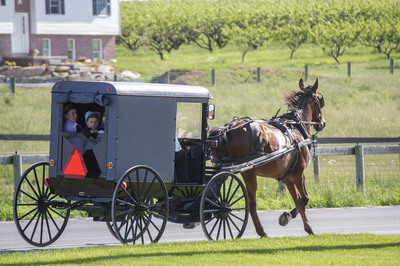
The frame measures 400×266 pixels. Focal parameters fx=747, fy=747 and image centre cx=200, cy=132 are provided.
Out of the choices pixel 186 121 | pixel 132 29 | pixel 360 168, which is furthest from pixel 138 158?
pixel 132 29

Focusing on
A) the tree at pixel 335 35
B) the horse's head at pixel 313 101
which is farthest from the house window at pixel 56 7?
the horse's head at pixel 313 101

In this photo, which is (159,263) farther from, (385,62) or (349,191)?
(385,62)

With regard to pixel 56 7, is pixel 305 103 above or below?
below

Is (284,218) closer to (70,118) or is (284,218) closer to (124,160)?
(124,160)

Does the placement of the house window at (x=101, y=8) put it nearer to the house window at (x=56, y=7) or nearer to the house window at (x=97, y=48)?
the house window at (x=97, y=48)

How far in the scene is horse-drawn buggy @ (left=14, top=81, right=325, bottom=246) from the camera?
33.1 ft

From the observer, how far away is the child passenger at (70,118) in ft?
34.5

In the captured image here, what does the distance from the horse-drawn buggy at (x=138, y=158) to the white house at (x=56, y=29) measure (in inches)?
1645

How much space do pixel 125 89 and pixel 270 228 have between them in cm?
438

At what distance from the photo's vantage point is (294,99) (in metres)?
13.4

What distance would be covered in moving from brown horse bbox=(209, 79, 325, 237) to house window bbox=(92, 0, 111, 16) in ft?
153

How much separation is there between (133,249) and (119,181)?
91 cm

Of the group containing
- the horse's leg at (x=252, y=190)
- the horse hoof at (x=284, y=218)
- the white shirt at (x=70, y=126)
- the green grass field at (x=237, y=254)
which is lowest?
the green grass field at (x=237, y=254)

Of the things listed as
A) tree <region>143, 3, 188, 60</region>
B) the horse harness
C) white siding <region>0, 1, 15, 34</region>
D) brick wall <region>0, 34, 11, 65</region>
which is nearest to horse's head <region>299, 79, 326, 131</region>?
the horse harness
